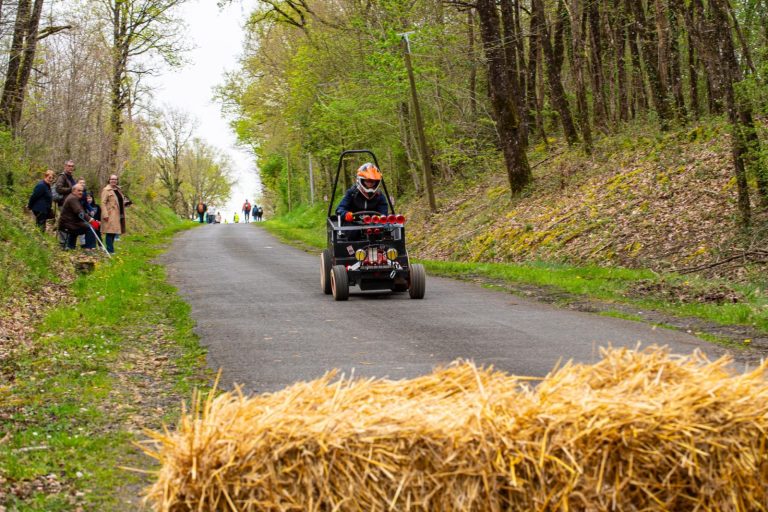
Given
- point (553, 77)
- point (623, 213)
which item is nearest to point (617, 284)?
point (623, 213)

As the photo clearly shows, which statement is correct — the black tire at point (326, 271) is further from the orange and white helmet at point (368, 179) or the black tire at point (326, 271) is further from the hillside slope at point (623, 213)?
the hillside slope at point (623, 213)

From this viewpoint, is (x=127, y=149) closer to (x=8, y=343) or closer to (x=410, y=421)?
(x=8, y=343)

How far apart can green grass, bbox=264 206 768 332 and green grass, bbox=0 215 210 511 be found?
6.76m

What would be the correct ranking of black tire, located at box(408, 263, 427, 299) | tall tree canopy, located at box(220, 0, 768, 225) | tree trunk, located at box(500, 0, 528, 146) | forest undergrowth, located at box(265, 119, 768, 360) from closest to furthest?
forest undergrowth, located at box(265, 119, 768, 360) → black tire, located at box(408, 263, 427, 299) → tall tree canopy, located at box(220, 0, 768, 225) → tree trunk, located at box(500, 0, 528, 146)

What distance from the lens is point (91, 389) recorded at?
25.1 ft

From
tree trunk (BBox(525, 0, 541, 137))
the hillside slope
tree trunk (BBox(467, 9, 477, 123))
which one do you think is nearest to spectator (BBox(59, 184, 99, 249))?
the hillside slope

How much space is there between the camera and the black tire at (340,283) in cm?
1440

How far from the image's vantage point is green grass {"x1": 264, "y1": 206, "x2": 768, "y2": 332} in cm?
1170

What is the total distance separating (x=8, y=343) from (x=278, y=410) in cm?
752

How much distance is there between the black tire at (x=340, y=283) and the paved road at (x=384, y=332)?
236mm

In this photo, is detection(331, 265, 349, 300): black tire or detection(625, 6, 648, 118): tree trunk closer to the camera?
detection(331, 265, 349, 300): black tire

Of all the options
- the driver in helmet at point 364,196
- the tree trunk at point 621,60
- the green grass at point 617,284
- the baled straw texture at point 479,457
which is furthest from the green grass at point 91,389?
the tree trunk at point 621,60

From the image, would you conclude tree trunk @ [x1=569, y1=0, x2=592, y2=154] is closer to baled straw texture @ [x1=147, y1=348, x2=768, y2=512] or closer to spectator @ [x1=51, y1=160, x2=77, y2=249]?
spectator @ [x1=51, y1=160, x2=77, y2=249]

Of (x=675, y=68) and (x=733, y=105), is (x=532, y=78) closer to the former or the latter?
(x=675, y=68)
